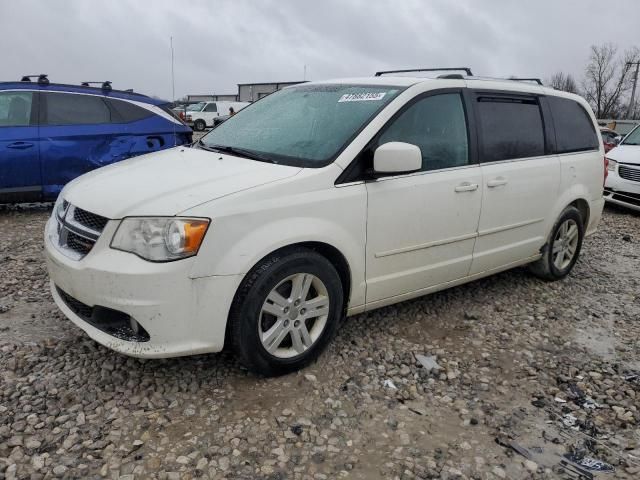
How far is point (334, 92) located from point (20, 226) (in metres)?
4.51

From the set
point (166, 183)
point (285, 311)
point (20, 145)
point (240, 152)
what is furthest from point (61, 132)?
point (285, 311)

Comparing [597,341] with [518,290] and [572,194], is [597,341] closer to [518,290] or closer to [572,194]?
[518,290]

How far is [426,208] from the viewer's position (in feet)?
11.8

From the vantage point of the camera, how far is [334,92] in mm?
3945

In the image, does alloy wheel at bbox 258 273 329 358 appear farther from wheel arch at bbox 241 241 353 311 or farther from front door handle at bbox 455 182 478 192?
front door handle at bbox 455 182 478 192

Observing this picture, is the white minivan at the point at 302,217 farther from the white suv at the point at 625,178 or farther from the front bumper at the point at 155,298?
the white suv at the point at 625,178

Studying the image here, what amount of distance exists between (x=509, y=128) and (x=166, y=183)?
2710 millimetres

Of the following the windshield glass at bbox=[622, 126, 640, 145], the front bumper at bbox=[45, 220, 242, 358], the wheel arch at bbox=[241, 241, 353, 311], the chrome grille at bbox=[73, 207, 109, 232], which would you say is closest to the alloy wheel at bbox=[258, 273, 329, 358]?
the wheel arch at bbox=[241, 241, 353, 311]

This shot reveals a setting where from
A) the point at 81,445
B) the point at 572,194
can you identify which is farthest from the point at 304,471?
the point at 572,194

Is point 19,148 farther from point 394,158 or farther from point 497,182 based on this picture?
point 497,182

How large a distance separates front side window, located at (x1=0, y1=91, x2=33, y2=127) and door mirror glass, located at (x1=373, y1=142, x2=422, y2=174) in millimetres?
5280

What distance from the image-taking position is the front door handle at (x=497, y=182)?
13.2 ft

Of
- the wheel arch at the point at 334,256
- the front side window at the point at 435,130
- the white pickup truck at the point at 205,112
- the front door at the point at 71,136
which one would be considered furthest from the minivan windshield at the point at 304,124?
the white pickup truck at the point at 205,112

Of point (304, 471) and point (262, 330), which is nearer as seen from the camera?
point (304, 471)
